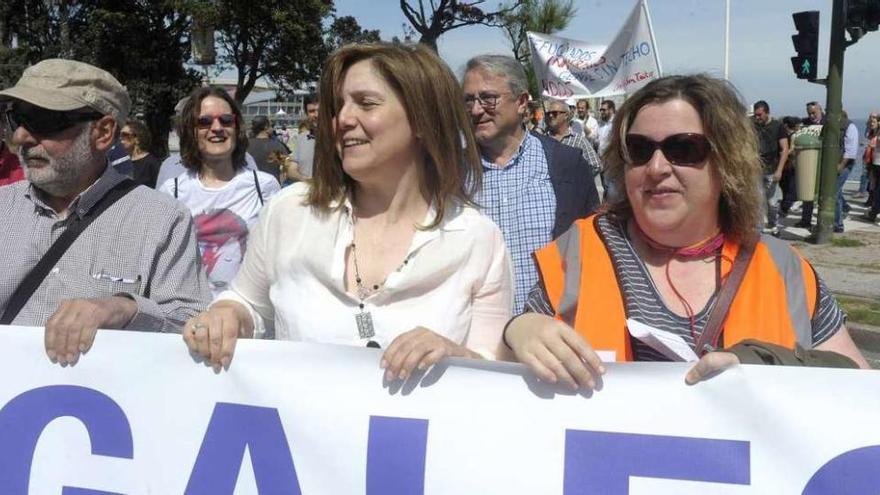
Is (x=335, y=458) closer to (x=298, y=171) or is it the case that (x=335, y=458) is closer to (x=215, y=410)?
(x=215, y=410)

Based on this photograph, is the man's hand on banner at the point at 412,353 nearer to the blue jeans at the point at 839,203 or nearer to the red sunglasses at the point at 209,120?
the red sunglasses at the point at 209,120

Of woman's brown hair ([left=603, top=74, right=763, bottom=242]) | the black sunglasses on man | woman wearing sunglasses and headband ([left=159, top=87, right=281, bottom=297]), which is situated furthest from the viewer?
woman wearing sunglasses and headband ([left=159, top=87, right=281, bottom=297])

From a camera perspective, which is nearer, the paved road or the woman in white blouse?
the woman in white blouse

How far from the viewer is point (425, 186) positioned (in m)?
2.41

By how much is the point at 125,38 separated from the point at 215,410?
111ft

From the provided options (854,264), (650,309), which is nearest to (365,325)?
(650,309)

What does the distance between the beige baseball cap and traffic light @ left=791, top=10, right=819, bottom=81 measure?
9.89 metres

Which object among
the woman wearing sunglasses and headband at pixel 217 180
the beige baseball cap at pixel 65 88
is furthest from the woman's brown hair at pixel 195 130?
the beige baseball cap at pixel 65 88

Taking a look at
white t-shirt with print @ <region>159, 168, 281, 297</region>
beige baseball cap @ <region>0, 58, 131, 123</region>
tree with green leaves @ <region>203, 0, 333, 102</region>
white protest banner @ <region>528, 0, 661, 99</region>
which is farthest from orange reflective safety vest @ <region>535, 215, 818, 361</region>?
tree with green leaves @ <region>203, 0, 333, 102</region>

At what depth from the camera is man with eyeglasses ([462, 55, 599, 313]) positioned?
12.4ft

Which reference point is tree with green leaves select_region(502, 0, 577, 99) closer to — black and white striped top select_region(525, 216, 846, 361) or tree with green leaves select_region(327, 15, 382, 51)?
tree with green leaves select_region(327, 15, 382, 51)

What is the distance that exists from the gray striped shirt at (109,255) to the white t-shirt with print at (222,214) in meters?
1.39

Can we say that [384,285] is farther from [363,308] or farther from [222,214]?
[222,214]

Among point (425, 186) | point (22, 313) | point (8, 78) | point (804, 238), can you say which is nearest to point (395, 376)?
point (425, 186)
